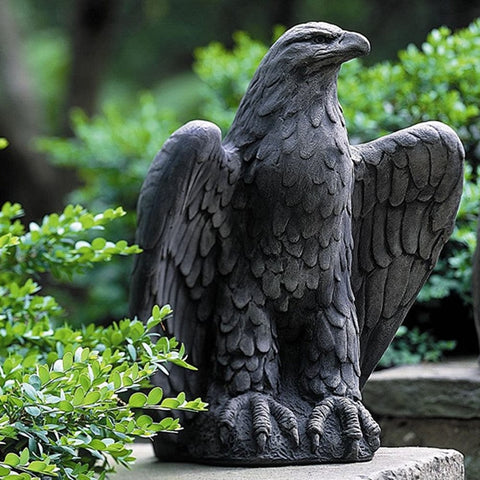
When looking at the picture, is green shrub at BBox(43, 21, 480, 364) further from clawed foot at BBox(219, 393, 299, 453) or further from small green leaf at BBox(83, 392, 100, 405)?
small green leaf at BBox(83, 392, 100, 405)

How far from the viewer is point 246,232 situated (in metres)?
2.20

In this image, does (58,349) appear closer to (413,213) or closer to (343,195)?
(343,195)

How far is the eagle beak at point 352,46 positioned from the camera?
210 centimetres

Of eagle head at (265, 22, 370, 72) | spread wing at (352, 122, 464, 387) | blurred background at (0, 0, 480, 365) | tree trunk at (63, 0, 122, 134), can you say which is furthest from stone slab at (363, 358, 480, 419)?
tree trunk at (63, 0, 122, 134)

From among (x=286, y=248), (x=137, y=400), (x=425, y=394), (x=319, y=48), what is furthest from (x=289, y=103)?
(x=425, y=394)

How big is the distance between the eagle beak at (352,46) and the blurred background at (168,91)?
1513mm

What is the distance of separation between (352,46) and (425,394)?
1.45 m

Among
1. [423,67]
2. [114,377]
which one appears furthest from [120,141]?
[114,377]

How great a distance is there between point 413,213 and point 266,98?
Result: 1.53 feet

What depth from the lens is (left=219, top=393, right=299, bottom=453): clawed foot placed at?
2.05 metres

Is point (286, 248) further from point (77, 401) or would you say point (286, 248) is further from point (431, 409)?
point (431, 409)

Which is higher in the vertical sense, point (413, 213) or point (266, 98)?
point (266, 98)

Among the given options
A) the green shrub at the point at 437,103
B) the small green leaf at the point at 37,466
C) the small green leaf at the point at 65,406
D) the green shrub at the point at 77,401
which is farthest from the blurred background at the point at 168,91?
the small green leaf at the point at 37,466

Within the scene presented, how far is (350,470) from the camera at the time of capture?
1.98m
